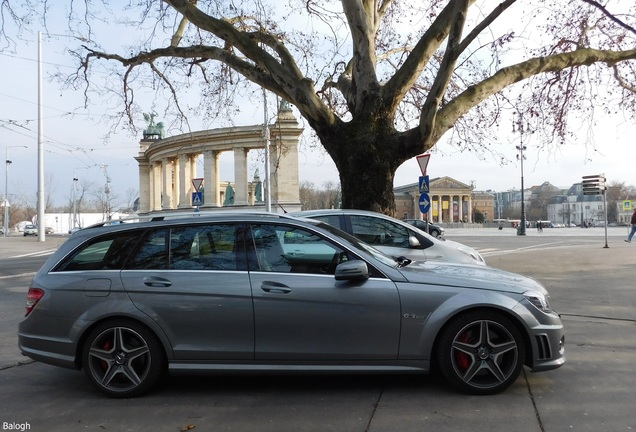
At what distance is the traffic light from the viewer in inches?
875

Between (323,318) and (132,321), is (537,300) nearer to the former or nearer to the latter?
(323,318)

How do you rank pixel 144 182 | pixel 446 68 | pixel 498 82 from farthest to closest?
pixel 144 182
pixel 498 82
pixel 446 68

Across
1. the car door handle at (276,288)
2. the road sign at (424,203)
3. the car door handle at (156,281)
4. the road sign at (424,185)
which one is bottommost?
the car door handle at (276,288)

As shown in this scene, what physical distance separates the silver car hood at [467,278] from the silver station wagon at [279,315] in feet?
0.04

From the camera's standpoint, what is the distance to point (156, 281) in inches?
175

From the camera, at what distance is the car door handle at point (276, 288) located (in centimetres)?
431

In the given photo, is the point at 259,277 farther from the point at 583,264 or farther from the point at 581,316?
the point at 583,264

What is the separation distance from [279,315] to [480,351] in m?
1.70

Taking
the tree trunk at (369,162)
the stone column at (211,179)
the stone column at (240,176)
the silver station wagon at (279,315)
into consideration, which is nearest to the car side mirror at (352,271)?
the silver station wagon at (279,315)

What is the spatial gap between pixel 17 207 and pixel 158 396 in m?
111

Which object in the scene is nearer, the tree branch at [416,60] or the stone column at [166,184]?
the tree branch at [416,60]

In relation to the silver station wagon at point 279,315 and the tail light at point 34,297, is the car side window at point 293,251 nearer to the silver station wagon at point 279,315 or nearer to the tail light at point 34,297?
the silver station wagon at point 279,315

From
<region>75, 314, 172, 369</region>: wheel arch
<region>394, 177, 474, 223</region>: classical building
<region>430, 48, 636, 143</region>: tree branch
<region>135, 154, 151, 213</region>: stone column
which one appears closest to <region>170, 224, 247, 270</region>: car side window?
<region>75, 314, 172, 369</region>: wheel arch

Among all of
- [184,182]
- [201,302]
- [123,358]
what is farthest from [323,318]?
[184,182]
